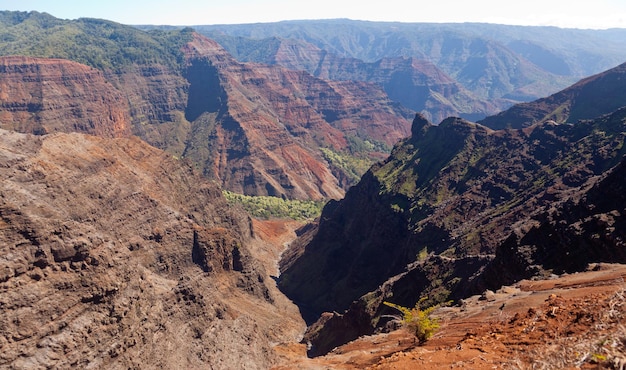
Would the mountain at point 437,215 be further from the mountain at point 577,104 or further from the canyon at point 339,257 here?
the mountain at point 577,104

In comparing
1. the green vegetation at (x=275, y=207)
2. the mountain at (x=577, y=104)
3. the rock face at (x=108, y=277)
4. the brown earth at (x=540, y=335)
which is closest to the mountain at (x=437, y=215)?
the rock face at (x=108, y=277)

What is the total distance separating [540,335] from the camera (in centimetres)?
2098

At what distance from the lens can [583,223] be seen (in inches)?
1821

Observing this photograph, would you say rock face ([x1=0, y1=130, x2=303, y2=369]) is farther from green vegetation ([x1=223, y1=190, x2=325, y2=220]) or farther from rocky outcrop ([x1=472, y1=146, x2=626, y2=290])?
green vegetation ([x1=223, y1=190, x2=325, y2=220])

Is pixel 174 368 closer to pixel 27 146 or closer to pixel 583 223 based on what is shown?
pixel 583 223

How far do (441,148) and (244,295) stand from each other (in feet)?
235

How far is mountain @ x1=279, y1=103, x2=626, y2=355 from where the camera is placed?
67312mm

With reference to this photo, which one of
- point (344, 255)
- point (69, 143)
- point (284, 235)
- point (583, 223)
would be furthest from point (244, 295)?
point (284, 235)

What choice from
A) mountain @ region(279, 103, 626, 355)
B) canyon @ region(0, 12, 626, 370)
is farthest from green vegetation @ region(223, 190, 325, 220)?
mountain @ region(279, 103, 626, 355)

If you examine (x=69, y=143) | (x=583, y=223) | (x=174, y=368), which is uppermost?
(x=583, y=223)

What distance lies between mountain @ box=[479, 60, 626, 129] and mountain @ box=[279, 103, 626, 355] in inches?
2079

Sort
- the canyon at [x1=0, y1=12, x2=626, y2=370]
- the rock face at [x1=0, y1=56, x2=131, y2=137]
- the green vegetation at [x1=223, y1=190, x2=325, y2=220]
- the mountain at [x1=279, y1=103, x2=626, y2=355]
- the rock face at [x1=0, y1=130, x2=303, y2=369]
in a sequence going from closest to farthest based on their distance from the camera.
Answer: the canyon at [x1=0, y1=12, x2=626, y2=370], the rock face at [x1=0, y1=130, x2=303, y2=369], the mountain at [x1=279, y1=103, x2=626, y2=355], the green vegetation at [x1=223, y1=190, x2=325, y2=220], the rock face at [x1=0, y1=56, x2=131, y2=137]

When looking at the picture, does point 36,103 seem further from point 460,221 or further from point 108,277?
point 108,277

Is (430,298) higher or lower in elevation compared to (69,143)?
lower
